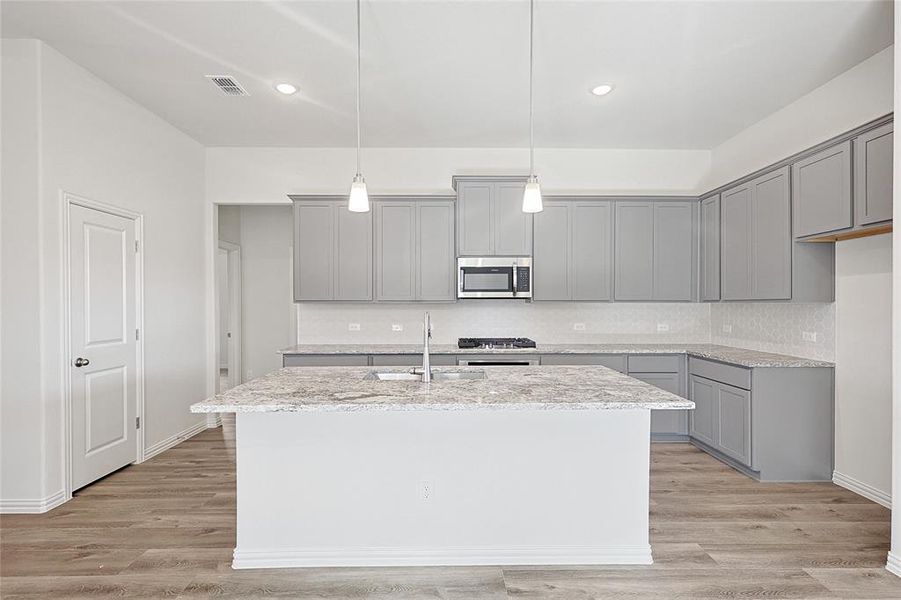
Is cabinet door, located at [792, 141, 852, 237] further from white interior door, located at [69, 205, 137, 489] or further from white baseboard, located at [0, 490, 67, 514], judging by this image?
white baseboard, located at [0, 490, 67, 514]

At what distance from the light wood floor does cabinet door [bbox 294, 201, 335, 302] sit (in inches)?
80.0

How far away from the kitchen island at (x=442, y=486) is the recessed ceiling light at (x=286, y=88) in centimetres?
236

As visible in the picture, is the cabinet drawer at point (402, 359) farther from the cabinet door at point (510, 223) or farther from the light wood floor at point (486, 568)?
the light wood floor at point (486, 568)

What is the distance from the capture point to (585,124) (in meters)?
4.53

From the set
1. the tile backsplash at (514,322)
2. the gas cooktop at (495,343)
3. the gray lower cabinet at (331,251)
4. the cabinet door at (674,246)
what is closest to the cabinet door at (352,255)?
the gray lower cabinet at (331,251)

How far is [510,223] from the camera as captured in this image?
4863mm

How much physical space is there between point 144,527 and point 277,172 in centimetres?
357

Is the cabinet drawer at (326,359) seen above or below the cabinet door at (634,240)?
below

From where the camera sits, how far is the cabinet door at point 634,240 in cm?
A: 493

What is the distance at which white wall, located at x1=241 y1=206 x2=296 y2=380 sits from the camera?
→ 6.83 m

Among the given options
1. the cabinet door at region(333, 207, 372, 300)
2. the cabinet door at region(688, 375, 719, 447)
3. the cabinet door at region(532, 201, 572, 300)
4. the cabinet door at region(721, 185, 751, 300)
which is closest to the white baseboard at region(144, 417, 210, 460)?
the cabinet door at region(333, 207, 372, 300)

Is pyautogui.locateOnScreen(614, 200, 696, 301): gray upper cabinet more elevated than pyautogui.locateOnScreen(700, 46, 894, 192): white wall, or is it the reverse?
pyautogui.locateOnScreen(700, 46, 894, 192): white wall

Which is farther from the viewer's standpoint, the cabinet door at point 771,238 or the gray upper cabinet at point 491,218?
the gray upper cabinet at point 491,218

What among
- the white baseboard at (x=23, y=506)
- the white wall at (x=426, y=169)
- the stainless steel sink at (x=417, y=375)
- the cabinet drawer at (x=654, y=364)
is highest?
the white wall at (x=426, y=169)
